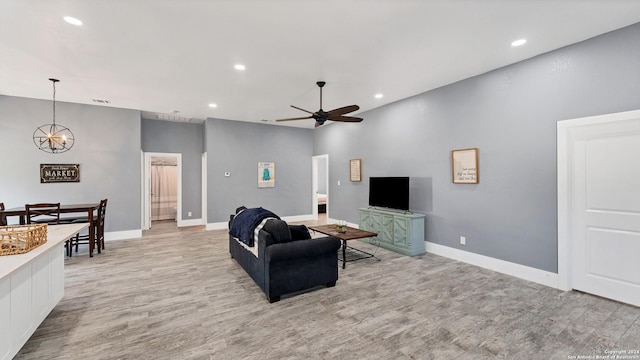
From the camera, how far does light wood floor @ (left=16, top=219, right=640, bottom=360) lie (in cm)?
224

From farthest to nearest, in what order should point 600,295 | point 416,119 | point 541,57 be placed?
1. point 416,119
2. point 541,57
3. point 600,295

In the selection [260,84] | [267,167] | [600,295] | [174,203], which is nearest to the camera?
[600,295]

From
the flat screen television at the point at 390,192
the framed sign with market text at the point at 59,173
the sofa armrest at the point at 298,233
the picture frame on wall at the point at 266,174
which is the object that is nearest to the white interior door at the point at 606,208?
the flat screen television at the point at 390,192

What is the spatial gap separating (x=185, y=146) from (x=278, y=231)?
6.02 meters

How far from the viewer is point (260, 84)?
4.70 metres

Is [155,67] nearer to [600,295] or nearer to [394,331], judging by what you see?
[394,331]

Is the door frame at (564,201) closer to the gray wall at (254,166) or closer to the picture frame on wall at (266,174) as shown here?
the gray wall at (254,166)

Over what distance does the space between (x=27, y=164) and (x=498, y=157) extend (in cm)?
854

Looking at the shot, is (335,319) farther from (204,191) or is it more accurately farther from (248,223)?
(204,191)

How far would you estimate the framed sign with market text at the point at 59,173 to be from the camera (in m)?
5.56

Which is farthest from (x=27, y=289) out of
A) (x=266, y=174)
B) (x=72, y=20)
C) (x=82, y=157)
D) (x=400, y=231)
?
(x=266, y=174)

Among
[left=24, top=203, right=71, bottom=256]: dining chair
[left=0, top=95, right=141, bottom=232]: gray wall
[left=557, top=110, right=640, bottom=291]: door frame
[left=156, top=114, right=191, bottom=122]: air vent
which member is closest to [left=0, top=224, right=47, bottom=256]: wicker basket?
[left=24, top=203, right=71, bottom=256]: dining chair

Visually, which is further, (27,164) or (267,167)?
(267,167)

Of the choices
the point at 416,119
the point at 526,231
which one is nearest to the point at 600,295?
the point at 526,231
